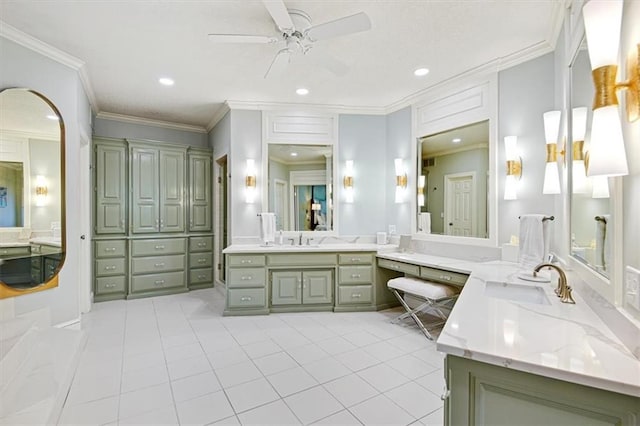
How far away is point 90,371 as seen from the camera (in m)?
2.53

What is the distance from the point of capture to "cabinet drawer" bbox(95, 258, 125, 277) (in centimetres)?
444

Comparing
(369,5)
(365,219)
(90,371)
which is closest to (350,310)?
(365,219)

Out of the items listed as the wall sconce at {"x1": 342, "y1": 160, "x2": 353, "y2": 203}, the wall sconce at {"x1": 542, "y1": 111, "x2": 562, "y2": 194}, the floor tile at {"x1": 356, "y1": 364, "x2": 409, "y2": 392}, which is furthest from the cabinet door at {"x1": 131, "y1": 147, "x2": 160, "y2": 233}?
the wall sconce at {"x1": 542, "y1": 111, "x2": 562, "y2": 194}

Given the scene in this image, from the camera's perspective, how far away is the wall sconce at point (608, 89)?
1024 mm

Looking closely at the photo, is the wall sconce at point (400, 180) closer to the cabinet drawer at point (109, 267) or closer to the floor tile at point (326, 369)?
the floor tile at point (326, 369)

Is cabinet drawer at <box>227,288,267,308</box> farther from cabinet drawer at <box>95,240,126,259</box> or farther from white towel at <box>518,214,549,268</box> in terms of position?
white towel at <box>518,214,549,268</box>

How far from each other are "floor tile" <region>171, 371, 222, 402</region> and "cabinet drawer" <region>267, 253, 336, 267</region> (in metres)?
1.58

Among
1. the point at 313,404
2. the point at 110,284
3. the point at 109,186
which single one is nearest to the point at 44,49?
the point at 109,186

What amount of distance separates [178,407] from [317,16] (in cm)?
292

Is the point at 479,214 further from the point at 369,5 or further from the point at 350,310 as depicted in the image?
the point at 369,5

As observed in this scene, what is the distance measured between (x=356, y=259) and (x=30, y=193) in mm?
3315

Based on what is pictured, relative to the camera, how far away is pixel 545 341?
114 centimetres

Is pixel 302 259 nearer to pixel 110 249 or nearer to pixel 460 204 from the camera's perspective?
pixel 460 204

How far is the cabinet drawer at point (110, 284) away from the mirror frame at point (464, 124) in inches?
164
